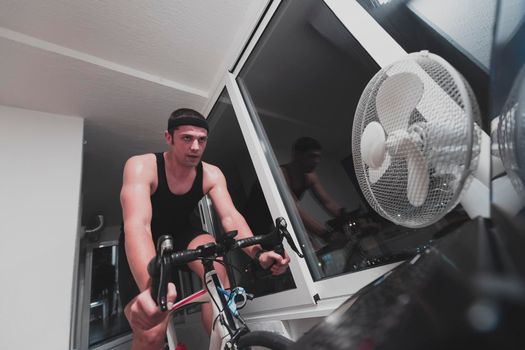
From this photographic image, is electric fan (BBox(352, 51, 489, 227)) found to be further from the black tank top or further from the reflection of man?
the black tank top

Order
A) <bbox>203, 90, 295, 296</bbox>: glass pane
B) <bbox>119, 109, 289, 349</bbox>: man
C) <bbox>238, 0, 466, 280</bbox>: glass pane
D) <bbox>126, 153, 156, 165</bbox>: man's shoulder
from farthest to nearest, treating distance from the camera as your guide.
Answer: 1. <bbox>203, 90, 295, 296</bbox>: glass pane
2. <bbox>126, 153, 156, 165</bbox>: man's shoulder
3. <bbox>238, 0, 466, 280</bbox>: glass pane
4. <bbox>119, 109, 289, 349</bbox>: man

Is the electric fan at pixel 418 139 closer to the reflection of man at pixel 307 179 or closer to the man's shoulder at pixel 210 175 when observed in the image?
the reflection of man at pixel 307 179

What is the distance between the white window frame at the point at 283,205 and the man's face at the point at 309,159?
0.19 meters

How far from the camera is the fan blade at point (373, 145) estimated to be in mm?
533

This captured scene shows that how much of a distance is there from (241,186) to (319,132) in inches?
34.2

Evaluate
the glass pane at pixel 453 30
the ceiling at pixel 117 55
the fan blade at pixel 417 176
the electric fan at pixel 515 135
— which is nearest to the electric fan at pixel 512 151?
the electric fan at pixel 515 135

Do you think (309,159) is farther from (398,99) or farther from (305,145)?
(398,99)

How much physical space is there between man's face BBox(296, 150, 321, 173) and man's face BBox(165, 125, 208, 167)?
553 mm

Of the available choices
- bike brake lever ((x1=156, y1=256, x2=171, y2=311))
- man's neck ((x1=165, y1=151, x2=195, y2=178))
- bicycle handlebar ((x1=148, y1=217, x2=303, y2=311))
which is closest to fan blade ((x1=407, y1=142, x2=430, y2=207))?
bicycle handlebar ((x1=148, y1=217, x2=303, y2=311))

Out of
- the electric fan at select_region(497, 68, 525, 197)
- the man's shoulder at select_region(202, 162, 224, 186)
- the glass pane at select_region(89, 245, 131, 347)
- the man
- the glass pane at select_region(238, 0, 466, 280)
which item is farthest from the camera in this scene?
the glass pane at select_region(89, 245, 131, 347)

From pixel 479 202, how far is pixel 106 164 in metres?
2.64

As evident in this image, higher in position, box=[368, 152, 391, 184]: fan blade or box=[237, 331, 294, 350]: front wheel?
box=[368, 152, 391, 184]: fan blade

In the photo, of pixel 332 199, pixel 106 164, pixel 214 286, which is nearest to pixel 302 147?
pixel 332 199

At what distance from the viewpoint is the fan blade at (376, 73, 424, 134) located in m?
0.50
